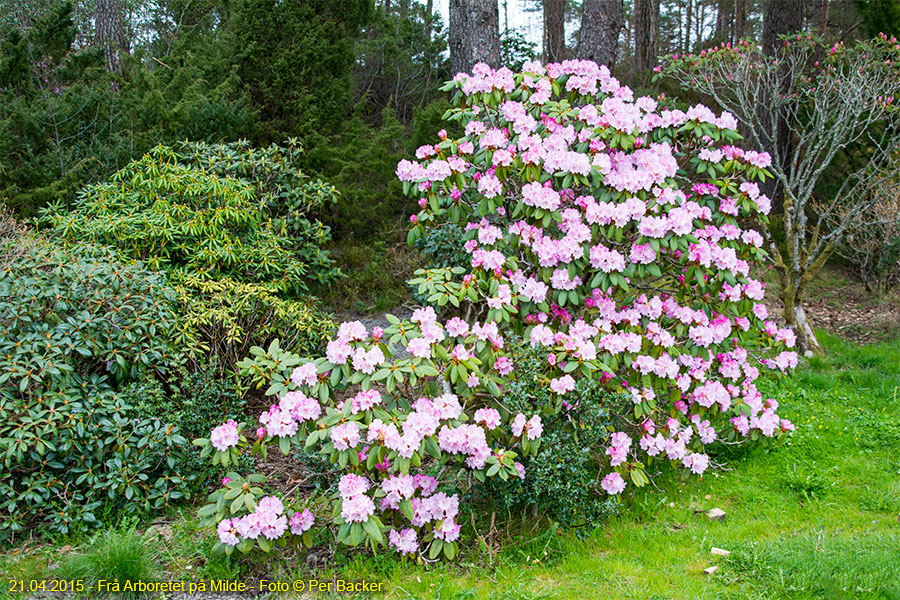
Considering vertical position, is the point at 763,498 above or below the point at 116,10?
Result: below

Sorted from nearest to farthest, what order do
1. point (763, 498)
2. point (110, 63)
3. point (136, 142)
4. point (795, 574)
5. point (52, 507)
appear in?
point (795, 574)
point (52, 507)
point (763, 498)
point (136, 142)
point (110, 63)

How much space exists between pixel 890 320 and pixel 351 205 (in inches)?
207

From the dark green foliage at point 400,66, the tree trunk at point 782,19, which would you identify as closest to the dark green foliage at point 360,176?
the dark green foliage at point 400,66

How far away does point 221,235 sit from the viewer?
15.6 ft

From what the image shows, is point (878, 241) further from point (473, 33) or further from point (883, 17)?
point (473, 33)

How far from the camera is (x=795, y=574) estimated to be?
272 cm

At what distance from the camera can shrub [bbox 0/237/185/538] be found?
3.11 m

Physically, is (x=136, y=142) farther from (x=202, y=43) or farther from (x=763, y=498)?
(x=763, y=498)

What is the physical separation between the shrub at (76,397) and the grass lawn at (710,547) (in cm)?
26

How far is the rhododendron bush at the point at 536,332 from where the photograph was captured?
111 inches

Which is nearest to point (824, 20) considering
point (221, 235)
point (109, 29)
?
point (109, 29)

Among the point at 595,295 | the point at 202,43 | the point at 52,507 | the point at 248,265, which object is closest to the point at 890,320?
the point at 595,295

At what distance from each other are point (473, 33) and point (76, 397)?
4397 millimetres

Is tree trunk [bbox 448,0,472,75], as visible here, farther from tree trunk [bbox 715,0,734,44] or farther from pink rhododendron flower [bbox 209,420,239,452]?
tree trunk [bbox 715,0,734,44]
